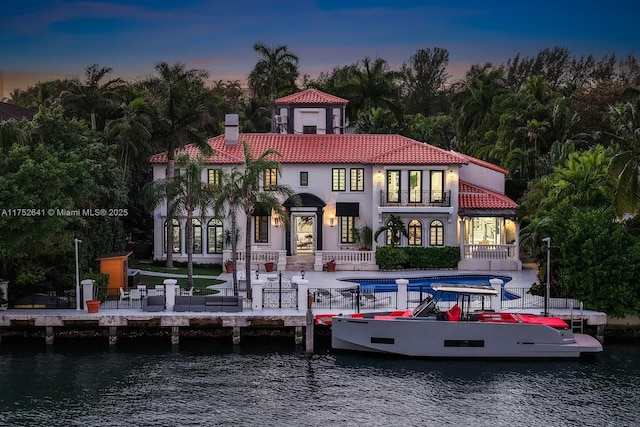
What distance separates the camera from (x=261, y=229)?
56500 millimetres

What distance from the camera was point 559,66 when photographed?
120m

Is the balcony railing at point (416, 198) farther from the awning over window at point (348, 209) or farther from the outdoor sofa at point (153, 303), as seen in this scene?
the outdoor sofa at point (153, 303)

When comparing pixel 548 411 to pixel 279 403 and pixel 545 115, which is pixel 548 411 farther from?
pixel 545 115

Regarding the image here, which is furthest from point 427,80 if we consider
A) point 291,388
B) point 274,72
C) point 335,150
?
point 291,388

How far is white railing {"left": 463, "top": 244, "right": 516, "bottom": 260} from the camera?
5381 centimetres

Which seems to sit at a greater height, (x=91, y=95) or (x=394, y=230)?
(x=91, y=95)

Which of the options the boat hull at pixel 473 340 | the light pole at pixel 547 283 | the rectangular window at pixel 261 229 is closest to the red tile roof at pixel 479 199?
the rectangular window at pixel 261 229

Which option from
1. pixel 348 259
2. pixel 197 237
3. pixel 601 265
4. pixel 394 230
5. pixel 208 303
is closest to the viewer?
pixel 208 303

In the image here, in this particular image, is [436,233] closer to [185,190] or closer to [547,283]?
[547,283]

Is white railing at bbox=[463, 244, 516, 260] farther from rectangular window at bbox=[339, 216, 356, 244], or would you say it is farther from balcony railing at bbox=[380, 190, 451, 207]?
rectangular window at bbox=[339, 216, 356, 244]

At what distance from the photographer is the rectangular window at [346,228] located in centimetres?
5641

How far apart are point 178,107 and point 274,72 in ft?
103

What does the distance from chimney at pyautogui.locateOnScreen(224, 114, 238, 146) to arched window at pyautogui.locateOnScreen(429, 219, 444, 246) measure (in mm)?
14474

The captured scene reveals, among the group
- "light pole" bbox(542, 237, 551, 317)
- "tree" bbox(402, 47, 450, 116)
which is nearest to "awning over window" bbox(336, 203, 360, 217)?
"light pole" bbox(542, 237, 551, 317)
